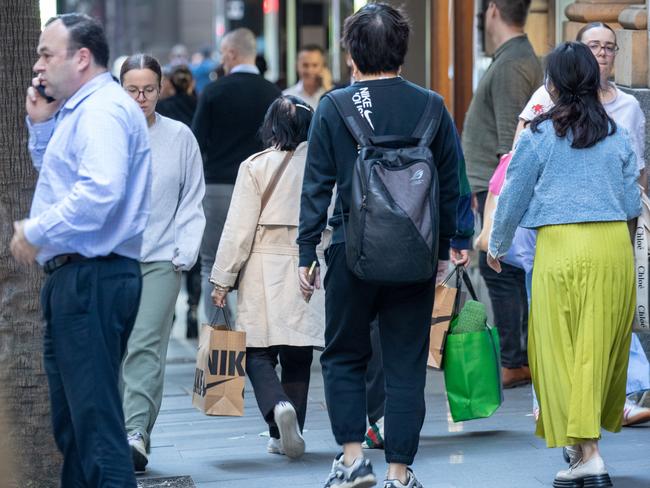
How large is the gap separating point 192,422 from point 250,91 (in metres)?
2.78

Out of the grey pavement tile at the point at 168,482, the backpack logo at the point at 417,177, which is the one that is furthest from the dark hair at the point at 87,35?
the grey pavement tile at the point at 168,482

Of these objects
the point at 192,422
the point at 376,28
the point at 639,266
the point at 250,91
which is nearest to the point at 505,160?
the point at 639,266

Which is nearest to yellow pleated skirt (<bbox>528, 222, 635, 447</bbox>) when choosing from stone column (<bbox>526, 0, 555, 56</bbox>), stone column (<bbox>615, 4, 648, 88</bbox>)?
stone column (<bbox>615, 4, 648, 88</bbox>)

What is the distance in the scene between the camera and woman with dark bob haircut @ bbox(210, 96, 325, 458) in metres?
6.36

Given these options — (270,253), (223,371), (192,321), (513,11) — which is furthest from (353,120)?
(192,321)

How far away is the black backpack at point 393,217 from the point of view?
A: 16.9 ft

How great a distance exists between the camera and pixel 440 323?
643cm

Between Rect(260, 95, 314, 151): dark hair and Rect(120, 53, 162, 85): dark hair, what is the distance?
552 mm

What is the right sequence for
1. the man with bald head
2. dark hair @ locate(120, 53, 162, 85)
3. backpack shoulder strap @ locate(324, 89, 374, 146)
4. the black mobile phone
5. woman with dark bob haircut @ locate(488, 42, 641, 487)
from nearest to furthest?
the black mobile phone
backpack shoulder strap @ locate(324, 89, 374, 146)
woman with dark bob haircut @ locate(488, 42, 641, 487)
dark hair @ locate(120, 53, 162, 85)
the man with bald head

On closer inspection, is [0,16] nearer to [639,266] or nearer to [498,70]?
[639,266]

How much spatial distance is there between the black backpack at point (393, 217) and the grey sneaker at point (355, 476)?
77 centimetres

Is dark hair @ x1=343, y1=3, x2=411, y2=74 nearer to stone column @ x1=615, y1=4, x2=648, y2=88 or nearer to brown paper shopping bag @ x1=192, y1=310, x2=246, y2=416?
brown paper shopping bag @ x1=192, y1=310, x2=246, y2=416

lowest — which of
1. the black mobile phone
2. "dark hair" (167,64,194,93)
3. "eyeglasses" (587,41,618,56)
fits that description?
"dark hair" (167,64,194,93)

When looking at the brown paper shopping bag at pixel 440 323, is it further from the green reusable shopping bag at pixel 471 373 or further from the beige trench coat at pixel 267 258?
the beige trench coat at pixel 267 258
